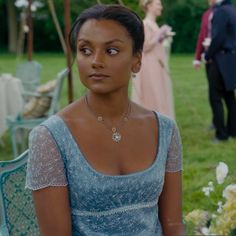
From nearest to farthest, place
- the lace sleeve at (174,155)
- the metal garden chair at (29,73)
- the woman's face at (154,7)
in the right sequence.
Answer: the lace sleeve at (174,155) < the woman's face at (154,7) < the metal garden chair at (29,73)

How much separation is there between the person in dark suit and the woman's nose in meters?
5.40

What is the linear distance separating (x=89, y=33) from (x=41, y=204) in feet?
1.42

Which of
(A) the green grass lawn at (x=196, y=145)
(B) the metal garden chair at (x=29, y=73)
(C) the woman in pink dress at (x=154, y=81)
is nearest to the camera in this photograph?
(A) the green grass lawn at (x=196, y=145)

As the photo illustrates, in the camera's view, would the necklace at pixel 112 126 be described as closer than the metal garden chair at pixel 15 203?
Yes

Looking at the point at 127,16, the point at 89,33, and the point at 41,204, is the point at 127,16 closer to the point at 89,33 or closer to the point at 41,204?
the point at 89,33

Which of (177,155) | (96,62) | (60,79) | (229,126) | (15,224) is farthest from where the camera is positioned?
(229,126)

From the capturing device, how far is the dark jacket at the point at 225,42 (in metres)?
7.12

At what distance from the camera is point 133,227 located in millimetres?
1906

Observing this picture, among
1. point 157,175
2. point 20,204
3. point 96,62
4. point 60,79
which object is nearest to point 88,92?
point 96,62

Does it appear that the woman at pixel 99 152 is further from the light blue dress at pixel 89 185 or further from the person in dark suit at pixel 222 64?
the person in dark suit at pixel 222 64

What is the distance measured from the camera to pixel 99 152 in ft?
6.14

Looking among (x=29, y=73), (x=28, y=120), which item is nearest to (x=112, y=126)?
(x=28, y=120)

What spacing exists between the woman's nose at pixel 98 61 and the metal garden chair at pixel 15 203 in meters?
0.67

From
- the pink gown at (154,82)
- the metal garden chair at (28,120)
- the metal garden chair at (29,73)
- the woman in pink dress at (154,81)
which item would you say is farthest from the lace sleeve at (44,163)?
the metal garden chair at (29,73)
